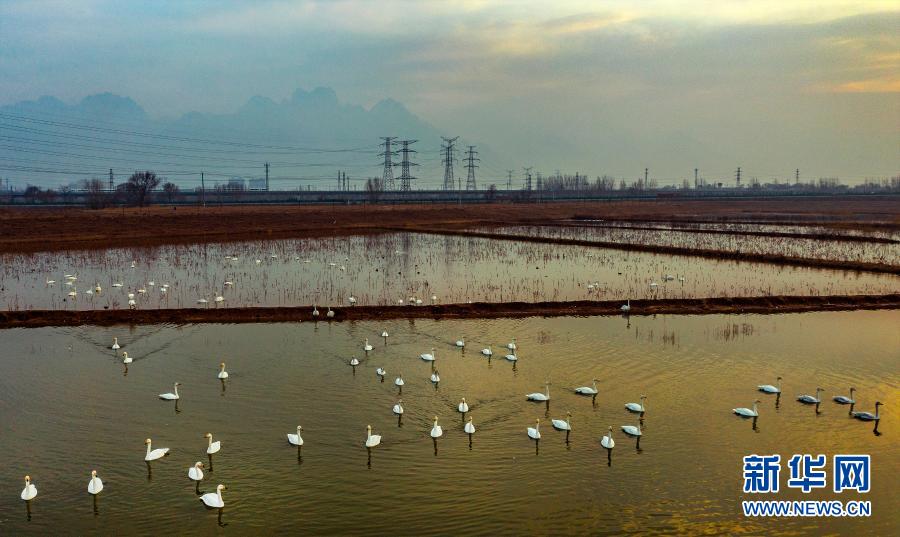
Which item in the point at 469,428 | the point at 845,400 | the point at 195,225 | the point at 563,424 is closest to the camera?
the point at 469,428

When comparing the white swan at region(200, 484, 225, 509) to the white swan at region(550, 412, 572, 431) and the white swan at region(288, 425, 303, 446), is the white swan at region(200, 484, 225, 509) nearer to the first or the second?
the white swan at region(288, 425, 303, 446)

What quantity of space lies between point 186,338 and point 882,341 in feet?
64.2

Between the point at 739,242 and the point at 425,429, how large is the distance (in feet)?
126

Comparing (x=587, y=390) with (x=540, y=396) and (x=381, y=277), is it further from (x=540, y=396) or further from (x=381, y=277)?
(x=381, y=277)

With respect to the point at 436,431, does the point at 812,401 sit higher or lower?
lower

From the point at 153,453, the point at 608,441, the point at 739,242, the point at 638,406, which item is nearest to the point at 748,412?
the point at 638,406

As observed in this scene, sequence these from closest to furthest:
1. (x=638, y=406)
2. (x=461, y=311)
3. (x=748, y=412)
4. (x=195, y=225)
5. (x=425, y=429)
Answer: (x=425, y=429) → (x=748, y=412) → (x=638, y=406) → (x=461, y=311) → (x=195, y=225)

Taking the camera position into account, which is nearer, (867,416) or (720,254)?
(867,416)

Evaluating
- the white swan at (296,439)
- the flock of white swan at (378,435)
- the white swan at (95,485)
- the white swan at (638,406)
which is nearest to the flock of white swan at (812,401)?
the white swan at (638,406)

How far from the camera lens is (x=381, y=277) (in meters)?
31.9

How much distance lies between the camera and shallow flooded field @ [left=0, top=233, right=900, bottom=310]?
2669 cm

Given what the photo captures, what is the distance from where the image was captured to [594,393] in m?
15.0

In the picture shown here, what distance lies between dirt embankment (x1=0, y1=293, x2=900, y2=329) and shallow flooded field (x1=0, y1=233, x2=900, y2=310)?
1462 mm

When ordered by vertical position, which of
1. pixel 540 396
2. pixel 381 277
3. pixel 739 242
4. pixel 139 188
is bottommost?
pixel 540 396
